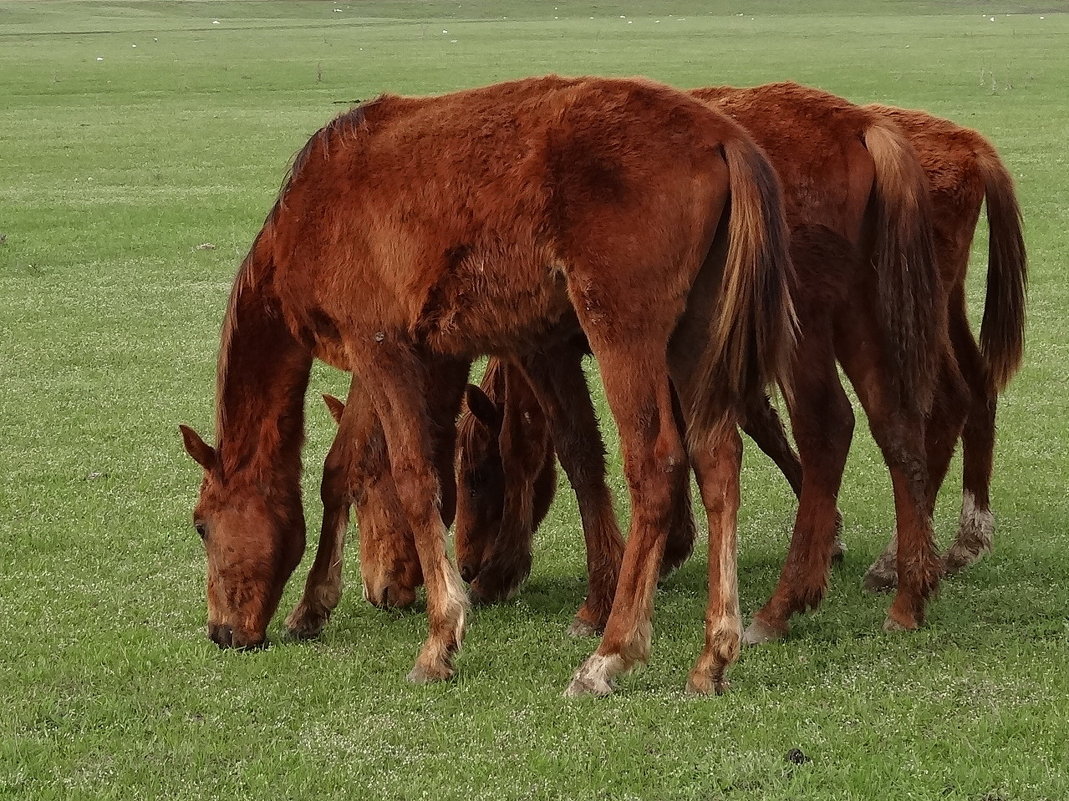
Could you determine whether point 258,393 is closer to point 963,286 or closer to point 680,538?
point 680,538

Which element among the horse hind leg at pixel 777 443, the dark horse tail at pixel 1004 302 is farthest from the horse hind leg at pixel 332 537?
the dark horse tail at pixel 1004 302

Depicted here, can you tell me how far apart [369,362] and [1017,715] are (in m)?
2.64

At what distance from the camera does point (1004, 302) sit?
21.5 ft

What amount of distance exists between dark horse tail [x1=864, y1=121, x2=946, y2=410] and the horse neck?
237 cm

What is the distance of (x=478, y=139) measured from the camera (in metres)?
5.27

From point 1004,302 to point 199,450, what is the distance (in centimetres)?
373

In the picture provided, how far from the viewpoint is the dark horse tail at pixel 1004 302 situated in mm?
6473

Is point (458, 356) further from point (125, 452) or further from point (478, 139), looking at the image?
point (125, 452)

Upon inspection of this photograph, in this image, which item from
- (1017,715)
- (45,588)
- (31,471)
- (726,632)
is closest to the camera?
(1017,715)

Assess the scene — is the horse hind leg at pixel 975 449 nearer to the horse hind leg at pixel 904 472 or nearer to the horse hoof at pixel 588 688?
the horse hind leg at pixel 904 472

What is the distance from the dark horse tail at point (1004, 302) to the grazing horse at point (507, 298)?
197 cm

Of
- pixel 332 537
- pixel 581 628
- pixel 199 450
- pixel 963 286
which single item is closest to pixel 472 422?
pixel 332 537

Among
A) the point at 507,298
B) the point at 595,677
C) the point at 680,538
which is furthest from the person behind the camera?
the point at 680,538

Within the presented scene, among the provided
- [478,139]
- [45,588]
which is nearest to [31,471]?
[45,588]
